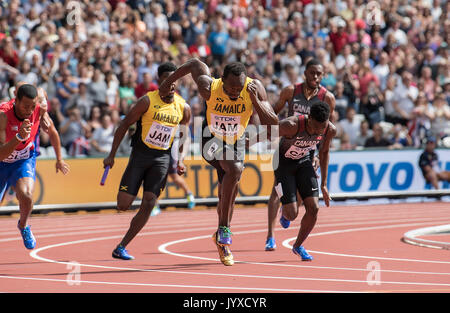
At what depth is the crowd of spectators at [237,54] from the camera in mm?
20781

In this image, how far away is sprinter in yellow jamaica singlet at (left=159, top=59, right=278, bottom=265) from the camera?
11.3 meters

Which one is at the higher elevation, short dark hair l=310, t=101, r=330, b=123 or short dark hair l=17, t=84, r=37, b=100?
short dark hair l=17, t=84, r=37, b=100

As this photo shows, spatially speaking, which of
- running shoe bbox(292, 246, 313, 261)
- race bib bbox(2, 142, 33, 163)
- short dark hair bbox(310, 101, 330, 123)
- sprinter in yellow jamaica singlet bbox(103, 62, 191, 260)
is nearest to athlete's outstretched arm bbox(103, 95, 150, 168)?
sprinter in yellow jamaica singlet bbox(103, 62, 191, 260)

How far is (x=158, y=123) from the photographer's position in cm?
1207

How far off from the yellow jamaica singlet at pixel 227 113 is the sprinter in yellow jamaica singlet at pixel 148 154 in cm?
71

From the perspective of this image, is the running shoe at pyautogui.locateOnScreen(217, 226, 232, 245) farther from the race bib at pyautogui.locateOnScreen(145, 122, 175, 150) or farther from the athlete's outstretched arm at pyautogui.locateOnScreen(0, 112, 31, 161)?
the athlete's outstretched arm at pyautogui.locateOnScreen(0, 112, 31, 161)

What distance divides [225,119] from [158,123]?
1007mm

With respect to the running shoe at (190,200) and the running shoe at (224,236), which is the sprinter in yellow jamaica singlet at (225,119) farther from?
the running shoe at (190,200)

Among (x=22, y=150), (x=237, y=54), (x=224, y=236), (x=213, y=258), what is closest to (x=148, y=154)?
(x=224, y=236)

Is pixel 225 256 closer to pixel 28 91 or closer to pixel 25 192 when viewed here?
pixel 25 192

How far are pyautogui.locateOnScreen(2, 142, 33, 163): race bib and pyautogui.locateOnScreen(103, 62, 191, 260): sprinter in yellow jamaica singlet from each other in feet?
4.04

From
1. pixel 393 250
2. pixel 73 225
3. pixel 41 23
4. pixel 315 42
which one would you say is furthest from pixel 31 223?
pixel 315 42

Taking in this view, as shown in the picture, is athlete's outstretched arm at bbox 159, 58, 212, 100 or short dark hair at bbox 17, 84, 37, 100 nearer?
short dark hair at bbox 17, 84, 37, 100

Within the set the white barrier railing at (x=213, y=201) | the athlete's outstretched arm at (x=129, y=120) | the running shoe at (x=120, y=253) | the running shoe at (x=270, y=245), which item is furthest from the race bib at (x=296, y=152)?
the white barrier railing at (x=213, y=201)
